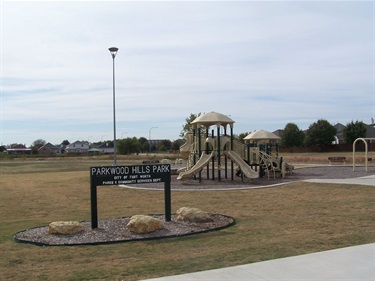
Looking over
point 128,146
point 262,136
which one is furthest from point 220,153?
point 128,146

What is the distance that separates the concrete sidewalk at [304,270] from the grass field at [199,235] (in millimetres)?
401

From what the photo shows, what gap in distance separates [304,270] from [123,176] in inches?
210

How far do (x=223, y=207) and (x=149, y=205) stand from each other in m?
2.50

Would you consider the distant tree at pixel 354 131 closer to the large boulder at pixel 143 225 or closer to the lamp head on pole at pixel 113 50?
the lamp head on pole at pixel 113 50

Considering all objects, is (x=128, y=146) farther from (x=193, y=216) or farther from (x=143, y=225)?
(x=143, y=225)

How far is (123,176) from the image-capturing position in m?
10.0

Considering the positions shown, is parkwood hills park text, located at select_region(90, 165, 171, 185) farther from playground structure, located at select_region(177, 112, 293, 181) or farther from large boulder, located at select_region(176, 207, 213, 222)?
playground structure, located at select_region(177, 112, 293, 181)

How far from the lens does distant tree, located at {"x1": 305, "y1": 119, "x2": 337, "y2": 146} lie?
77188 millimetres

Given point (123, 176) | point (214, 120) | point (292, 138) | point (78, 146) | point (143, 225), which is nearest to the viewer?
point (143, 225)

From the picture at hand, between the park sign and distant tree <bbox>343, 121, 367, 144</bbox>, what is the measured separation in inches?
2774

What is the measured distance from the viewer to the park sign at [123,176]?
971 centimetres

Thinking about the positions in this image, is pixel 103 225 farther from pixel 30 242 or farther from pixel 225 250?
pixel 225 250

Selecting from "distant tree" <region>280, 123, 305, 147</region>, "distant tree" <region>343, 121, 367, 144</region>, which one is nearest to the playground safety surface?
"distant tree" <region>343, 121, 367, 144</region>

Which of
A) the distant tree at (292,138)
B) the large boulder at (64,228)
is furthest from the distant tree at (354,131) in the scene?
the large boulder at (64,228)
